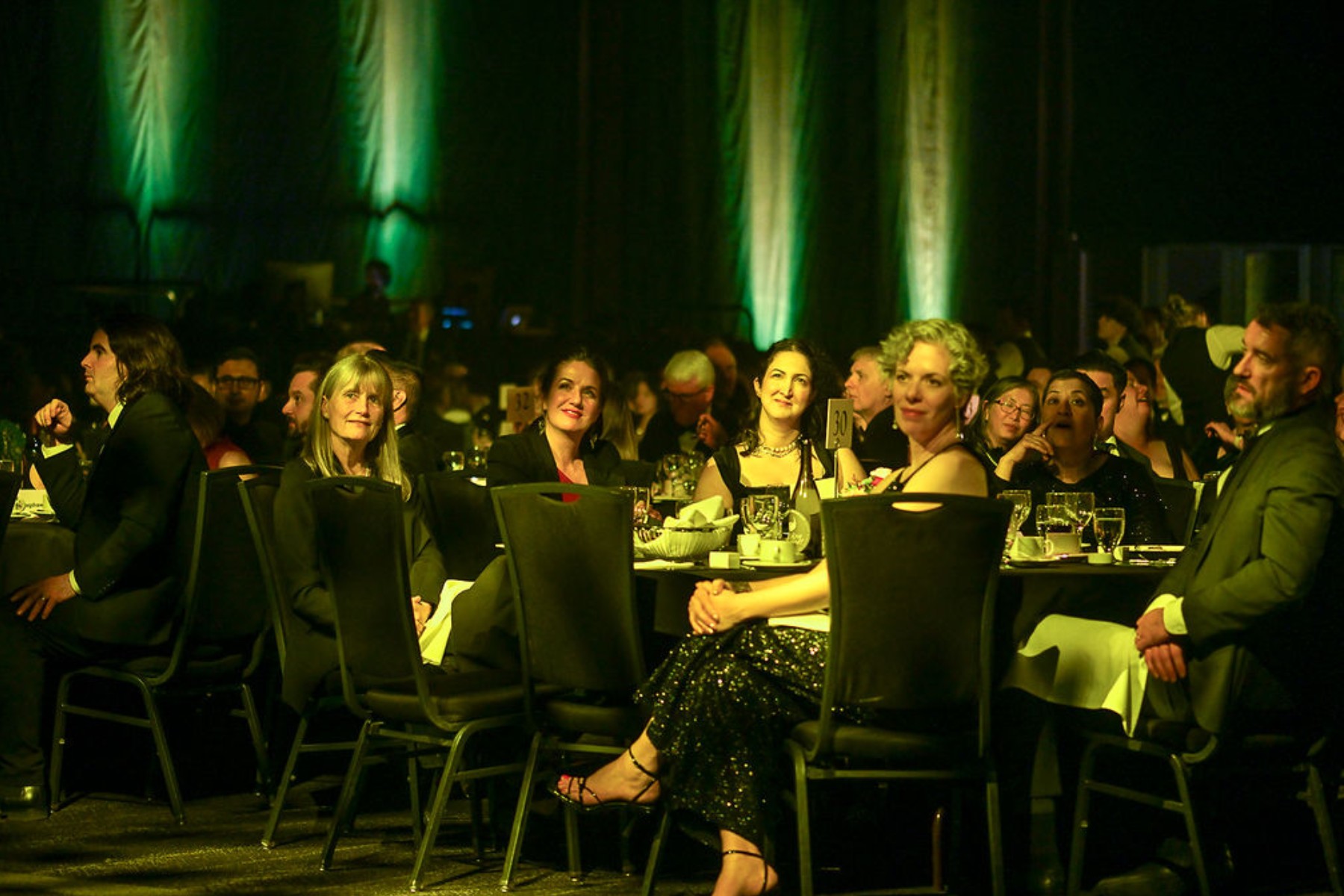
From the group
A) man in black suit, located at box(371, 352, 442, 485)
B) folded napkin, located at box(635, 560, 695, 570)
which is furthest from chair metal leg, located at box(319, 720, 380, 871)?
man in black suit, located at box(371, 352, 442, 485)

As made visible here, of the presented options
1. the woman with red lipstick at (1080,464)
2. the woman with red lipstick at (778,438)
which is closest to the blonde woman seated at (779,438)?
the woman with red lipstick at (778,438)

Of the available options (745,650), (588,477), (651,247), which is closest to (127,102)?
(651,247)

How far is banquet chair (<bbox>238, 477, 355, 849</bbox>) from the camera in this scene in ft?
16.3

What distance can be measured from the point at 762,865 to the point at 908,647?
0.64 m

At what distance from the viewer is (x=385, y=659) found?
4758 millimetres

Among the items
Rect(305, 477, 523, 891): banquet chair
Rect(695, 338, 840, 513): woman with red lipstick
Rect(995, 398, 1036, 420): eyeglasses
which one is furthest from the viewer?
Rect(995, 398, 1036, 420): eyeglasses

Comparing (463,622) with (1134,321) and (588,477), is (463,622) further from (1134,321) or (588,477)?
(1134,321)

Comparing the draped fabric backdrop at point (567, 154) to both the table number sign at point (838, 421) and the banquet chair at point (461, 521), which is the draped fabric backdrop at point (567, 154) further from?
the table number sign at point (838, 421)

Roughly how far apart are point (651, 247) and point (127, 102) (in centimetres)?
423

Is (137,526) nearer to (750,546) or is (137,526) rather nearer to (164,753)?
(164,753)

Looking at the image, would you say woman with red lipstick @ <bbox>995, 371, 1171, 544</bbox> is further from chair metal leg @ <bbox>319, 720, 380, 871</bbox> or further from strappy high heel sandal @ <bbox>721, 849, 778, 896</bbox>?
chair metal leg @ <bbox>319, 720, 380, 871</bbox>

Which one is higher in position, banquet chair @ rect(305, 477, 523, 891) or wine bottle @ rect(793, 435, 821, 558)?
wine bottle @ rect(793, 435, 821, 558)

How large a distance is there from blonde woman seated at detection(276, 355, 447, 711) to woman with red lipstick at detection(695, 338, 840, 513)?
3.24 feet

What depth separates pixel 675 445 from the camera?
28.8ft
